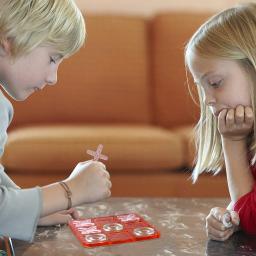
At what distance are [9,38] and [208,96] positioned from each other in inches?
17.8

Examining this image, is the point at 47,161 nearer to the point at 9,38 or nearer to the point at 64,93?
the point at 64,93

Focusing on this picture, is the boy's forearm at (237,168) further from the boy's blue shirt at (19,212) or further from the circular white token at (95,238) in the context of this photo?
the boy's blue shirt at (19,212)

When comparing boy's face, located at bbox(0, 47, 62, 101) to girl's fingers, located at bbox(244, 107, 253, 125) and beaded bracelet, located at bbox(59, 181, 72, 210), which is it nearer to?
beaded bracelet, located at bbox(59, 181, 72, 210)

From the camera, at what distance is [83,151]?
224cm

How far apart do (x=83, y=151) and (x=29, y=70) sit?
103 cm

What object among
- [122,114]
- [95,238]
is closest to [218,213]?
[95,238]

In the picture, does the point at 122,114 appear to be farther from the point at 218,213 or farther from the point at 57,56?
the point at 218,213

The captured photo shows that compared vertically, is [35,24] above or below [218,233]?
above

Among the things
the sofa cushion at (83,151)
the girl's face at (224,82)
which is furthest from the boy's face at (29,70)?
the sofa cushion at (83,151)

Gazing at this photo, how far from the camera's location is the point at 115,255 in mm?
1037

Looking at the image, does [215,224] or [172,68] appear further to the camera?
[172,68]

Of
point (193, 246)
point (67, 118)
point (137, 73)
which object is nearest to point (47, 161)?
point (67, 118)

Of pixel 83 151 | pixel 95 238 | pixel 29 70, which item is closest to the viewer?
pixel 95 238

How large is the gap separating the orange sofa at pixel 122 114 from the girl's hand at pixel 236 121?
1.02m
